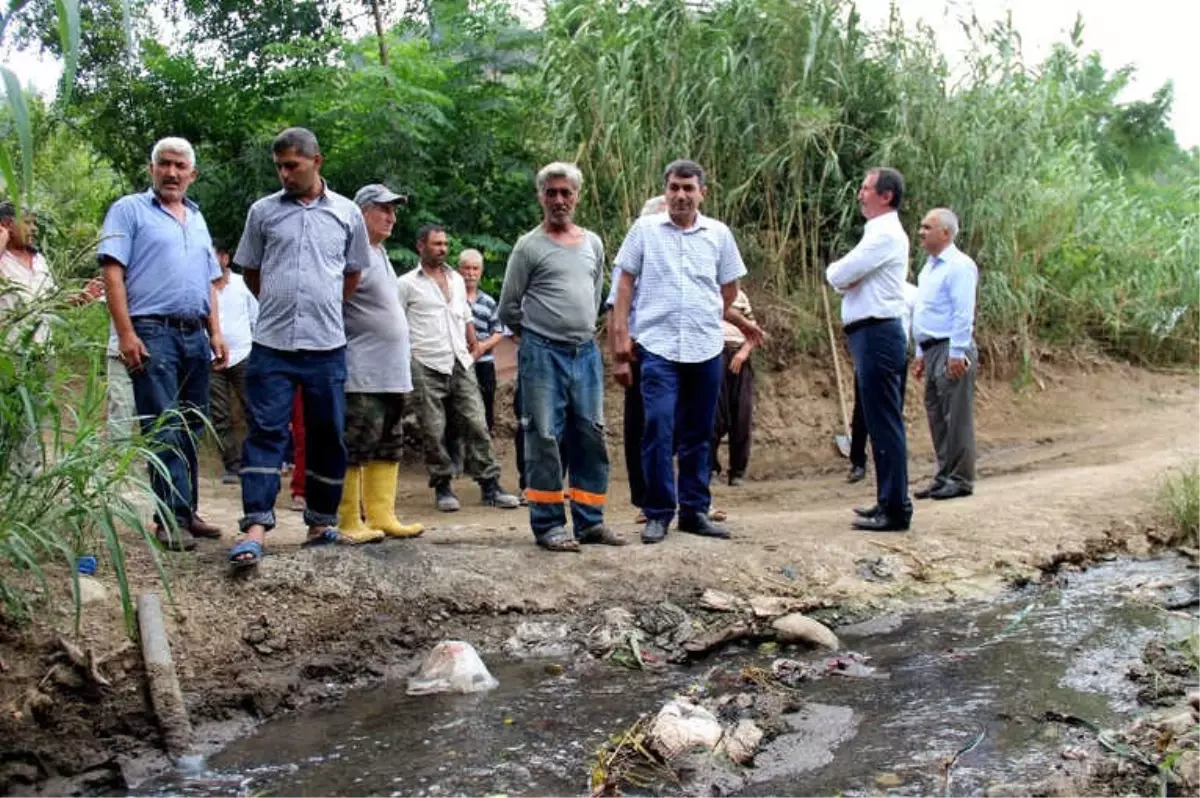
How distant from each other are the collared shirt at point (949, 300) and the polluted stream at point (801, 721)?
2.00 metres

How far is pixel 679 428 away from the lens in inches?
202

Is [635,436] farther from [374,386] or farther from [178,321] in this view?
[178,321]

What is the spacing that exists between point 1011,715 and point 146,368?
3.25m

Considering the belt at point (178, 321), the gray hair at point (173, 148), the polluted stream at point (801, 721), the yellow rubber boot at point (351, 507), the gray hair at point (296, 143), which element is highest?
the gray hair at point (173, 148)

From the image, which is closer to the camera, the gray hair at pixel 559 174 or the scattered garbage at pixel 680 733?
the scattered garbage at pixel 680 733

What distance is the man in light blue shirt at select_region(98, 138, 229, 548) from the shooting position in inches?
164

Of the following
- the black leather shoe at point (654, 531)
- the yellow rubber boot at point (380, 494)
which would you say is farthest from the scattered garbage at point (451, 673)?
the black leather shoe at point (654, 531)

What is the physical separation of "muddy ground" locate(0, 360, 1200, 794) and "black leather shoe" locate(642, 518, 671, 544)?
81 millimetres

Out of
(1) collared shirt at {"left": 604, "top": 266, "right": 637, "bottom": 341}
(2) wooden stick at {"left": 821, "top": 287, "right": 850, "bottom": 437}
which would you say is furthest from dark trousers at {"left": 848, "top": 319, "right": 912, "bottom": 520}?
(2) wooden stick at {"left": 821, "top": 287, "right": 850, "bottom": 437}

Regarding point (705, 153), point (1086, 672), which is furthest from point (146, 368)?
point (705, 153)

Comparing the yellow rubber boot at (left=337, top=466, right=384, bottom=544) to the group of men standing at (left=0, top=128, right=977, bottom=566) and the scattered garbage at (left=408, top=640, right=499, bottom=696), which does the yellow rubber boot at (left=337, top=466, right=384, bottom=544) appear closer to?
the group of men standing at (left=0, top=128, right=977, bottom=566)

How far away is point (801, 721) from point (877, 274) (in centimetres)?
250

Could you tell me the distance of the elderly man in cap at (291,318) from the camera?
13.8ft

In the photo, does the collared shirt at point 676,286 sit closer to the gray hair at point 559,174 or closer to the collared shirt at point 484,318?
the gray hair at point 559,174
